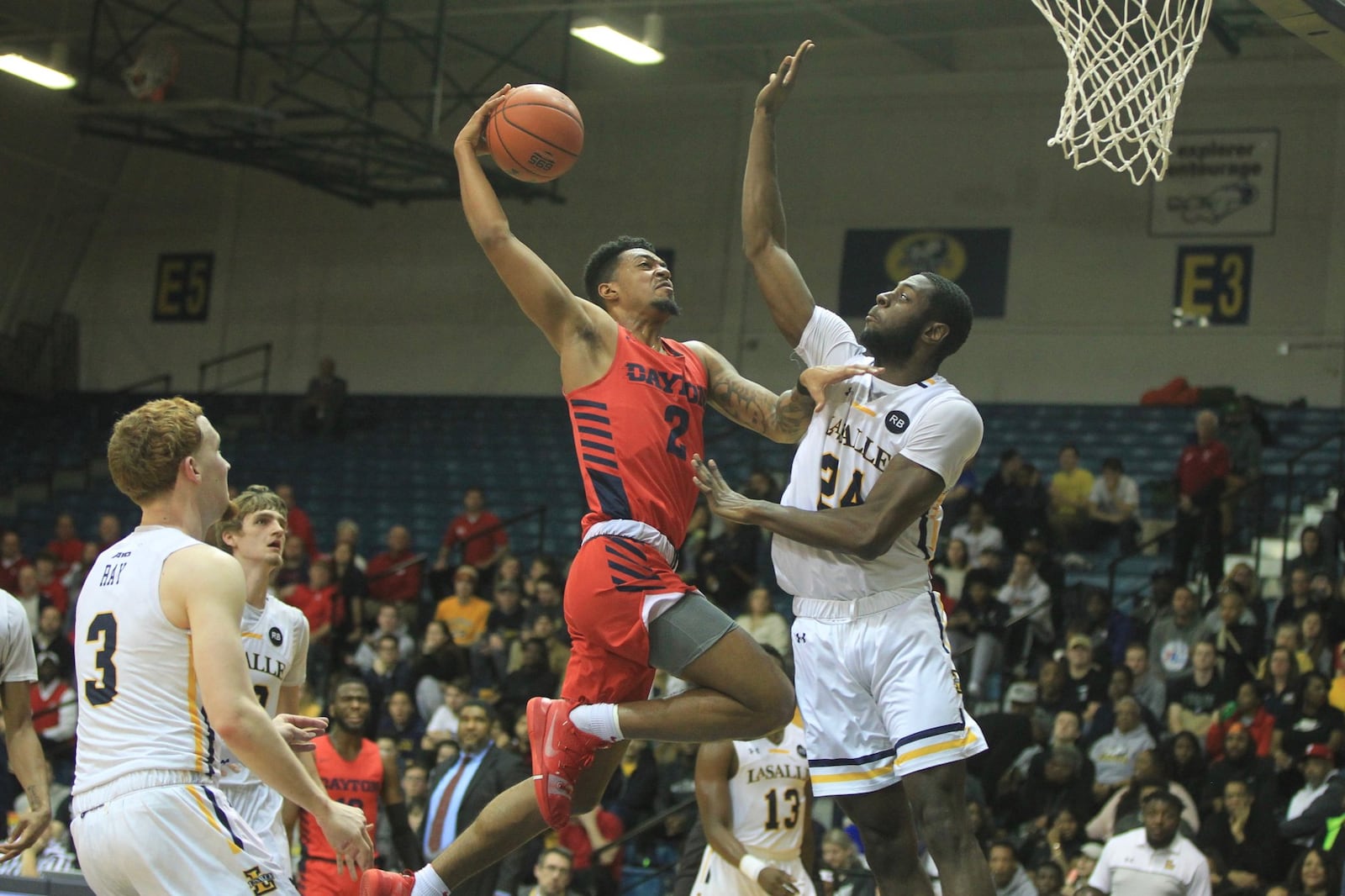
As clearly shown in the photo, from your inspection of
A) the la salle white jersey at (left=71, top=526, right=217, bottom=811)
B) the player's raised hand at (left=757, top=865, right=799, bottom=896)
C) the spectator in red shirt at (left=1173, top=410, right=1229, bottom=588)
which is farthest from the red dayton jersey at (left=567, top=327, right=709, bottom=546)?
the spectator in red shirt at (left=1173, top=410, right=1229, bottom=588)

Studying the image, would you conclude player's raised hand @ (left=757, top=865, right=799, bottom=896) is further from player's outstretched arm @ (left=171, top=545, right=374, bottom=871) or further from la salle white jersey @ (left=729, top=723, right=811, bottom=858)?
player's outstretched arm @ (left=171, top=545, right=374, bottom=871)

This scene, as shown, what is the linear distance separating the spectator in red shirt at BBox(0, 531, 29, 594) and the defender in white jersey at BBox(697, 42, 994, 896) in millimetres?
14718

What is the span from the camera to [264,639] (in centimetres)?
695

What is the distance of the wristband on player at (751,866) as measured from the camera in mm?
8664

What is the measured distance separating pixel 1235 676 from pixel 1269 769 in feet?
5.75

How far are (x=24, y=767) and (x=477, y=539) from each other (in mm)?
12114

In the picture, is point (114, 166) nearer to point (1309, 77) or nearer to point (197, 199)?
point (197, 199)

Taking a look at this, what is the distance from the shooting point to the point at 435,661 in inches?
575

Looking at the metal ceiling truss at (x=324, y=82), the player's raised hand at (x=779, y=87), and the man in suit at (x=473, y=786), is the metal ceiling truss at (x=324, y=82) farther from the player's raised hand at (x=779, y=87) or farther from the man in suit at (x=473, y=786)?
the player's raised hand at (x=779, y=87)

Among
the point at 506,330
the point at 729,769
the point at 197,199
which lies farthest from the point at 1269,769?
the point at 197,199

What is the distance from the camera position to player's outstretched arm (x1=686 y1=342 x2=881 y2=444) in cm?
616

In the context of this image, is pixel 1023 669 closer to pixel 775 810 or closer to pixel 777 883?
pixel 775 810

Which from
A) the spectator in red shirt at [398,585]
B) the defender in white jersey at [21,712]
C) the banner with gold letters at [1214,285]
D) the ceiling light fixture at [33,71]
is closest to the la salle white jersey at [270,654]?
the defender in white jersey at [21,712]

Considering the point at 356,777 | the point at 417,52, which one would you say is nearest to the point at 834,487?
the point at 356,777
